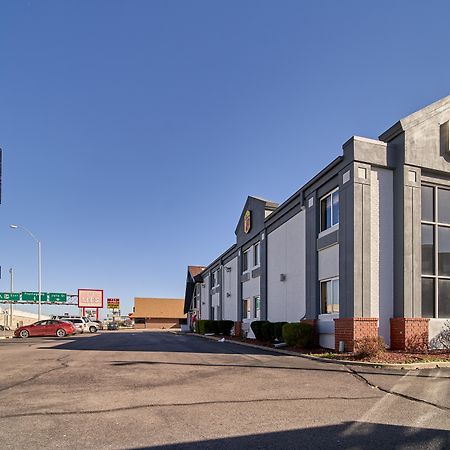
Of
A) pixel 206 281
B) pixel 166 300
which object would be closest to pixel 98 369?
pixel 206 281

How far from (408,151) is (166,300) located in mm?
73426

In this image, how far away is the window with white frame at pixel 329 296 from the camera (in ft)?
59.3

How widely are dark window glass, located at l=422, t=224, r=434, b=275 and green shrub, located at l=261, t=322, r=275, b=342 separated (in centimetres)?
806

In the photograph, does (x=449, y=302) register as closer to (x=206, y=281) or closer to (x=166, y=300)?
(x=206, y=281)

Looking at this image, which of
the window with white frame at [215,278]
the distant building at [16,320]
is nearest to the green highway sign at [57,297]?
the distant building at [16,320]

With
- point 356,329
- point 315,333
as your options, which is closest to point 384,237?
point 356,329

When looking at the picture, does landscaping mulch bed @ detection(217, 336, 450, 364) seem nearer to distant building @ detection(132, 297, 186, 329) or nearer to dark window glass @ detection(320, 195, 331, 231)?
dark window glass @ detection(320, 195, 331, 231)

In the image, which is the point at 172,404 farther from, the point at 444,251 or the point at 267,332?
the point at 267,332

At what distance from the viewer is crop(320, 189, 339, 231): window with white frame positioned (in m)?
18.7

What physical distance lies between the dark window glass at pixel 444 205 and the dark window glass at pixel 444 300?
2445 millimetres

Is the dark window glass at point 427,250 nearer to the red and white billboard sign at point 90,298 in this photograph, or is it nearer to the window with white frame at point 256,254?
the window with white frame at point 256,254

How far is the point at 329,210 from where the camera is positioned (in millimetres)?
19406

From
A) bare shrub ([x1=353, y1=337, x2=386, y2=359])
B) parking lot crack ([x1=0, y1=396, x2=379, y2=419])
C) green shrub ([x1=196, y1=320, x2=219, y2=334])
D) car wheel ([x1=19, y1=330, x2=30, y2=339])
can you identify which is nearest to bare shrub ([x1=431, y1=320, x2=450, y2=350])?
bare shrub ([x1=353, y1=337, x2=386, y2=359])

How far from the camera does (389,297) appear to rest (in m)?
17.0
